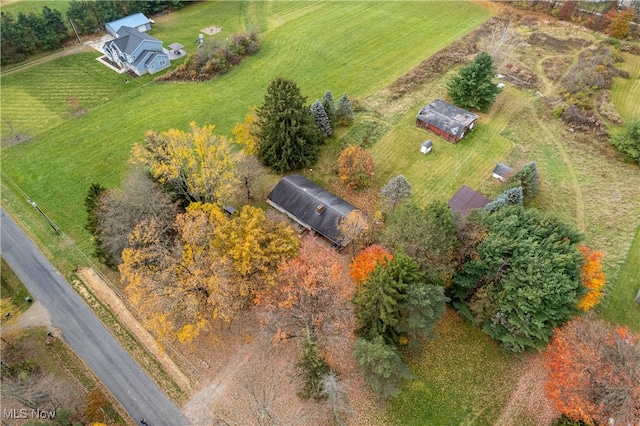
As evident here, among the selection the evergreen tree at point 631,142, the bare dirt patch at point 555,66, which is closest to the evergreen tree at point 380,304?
the evergreen tree at point 631,142

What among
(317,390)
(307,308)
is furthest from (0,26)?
(317,390)

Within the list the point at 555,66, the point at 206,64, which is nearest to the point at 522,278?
the point at 555,66

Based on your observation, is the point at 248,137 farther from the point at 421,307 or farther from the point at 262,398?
the point at 421,307

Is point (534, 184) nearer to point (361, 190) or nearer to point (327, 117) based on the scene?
point (361, 190)

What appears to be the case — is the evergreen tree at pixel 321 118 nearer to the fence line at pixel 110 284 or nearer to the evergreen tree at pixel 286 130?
the evergreen tree at pixel 286 130

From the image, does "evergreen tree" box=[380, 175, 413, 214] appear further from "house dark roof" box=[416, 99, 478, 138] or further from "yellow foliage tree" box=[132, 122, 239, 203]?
"house dark roof" box=[416, 99, 478, 138]

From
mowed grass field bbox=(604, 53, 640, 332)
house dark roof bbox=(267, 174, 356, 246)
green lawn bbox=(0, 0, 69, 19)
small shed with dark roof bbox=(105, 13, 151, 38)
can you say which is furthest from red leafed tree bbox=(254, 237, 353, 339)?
green lawn bbox=(0, 0, 69, 19)
